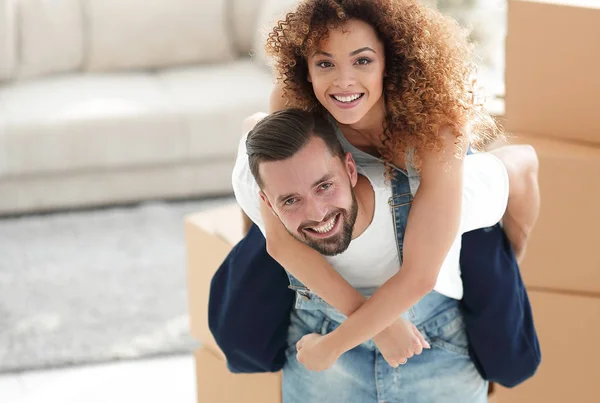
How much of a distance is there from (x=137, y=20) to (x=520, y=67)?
2.63 meters

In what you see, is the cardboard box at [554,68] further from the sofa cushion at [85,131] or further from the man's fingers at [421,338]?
the sofa cushion at [85,131]

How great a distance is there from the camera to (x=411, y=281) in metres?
1.49

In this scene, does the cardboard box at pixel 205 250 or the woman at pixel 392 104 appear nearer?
the woman at pixel 392 104

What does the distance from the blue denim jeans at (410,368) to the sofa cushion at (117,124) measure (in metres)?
2.30

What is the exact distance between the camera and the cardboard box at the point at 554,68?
1818 millimetres

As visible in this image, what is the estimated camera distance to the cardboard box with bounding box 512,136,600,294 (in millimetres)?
1902

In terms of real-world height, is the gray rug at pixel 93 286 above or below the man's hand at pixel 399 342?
below

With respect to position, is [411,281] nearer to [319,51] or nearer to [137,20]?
[319,51]

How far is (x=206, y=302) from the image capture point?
2.22 metres

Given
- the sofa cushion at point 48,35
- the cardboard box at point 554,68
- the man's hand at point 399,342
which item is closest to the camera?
the man's hand at point 399,342

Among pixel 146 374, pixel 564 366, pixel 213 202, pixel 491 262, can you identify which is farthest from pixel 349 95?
pixel 213 202

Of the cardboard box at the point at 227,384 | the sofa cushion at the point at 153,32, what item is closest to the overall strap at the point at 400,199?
the cardboard box at the point at 227,384

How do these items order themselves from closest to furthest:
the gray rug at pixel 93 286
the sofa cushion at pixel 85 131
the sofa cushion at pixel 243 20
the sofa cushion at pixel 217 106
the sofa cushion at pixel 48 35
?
the gray rug at pixel 93 286 < the sofa cushion at pixel 85 131 < the sofa cushion at pixel 217 106 < the sofa cushion at pixel 48 35 < the sofa cushion at pixel 243 20

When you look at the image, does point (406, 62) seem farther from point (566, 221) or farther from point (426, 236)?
point (566, 221)
